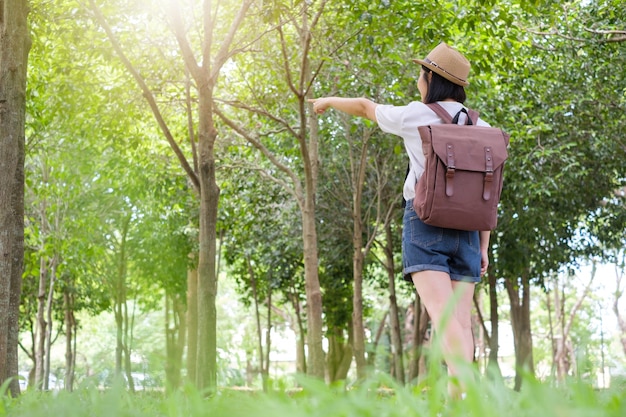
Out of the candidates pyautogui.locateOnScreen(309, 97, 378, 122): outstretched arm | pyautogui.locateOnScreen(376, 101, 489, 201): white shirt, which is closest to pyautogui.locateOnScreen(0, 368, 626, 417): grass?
pyautogui.locateOnScreen(376, 101, 489, 201): white shirt

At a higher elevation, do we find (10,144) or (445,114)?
(10,144)

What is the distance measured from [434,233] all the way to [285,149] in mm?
12415

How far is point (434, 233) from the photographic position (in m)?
3.91

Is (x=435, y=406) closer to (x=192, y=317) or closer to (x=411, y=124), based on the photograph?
(x=411, y=124)

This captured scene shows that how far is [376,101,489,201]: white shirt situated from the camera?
160 inches

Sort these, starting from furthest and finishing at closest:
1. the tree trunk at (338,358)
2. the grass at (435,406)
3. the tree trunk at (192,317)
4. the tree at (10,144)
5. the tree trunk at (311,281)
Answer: the tree trunk at (338,358)
the tree trunk at (192,317)
the tree trunk at (311,281)
the tree at (10,144)
the grass at (435,406)

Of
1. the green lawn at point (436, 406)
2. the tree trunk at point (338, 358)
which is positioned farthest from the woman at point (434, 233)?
the tree trunk at point (338, 358)

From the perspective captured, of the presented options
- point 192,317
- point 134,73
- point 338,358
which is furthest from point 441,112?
point 338,358

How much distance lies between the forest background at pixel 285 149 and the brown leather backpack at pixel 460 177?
906mm

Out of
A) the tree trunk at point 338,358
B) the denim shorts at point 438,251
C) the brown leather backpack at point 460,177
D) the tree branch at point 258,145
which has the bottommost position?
the tree trunk at point 338,358

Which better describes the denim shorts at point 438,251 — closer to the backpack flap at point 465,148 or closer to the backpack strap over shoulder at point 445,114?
the backpack flap at point 465,148

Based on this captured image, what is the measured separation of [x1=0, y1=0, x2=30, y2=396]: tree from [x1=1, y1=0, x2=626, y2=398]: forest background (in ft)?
2.97

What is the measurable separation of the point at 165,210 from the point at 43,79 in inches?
412

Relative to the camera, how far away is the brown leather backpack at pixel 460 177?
3861 millimetres
